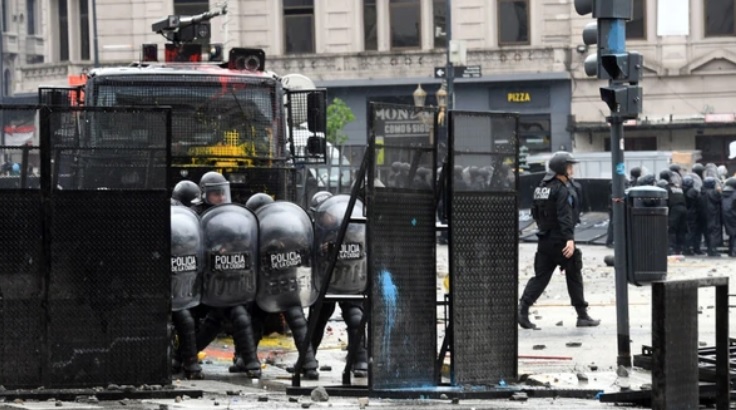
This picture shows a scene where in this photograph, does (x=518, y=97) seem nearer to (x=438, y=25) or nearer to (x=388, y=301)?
(x=438, y=25)

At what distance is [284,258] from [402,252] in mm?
1872

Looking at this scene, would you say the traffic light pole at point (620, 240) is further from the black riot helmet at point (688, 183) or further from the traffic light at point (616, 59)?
the black riot helmet at point (688, 183)

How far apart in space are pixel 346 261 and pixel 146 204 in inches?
92.1

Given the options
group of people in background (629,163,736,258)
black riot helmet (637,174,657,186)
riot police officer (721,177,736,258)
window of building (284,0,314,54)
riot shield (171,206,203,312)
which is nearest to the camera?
riot shield (171,206,203,312)

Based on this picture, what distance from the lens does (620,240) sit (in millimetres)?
14094

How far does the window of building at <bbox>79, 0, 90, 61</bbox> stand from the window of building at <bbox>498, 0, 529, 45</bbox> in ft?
45.5

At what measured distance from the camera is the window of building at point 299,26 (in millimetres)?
55156

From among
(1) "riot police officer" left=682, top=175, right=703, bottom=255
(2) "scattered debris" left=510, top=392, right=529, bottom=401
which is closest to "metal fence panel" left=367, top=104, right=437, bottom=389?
(2) "scattered debris" left=510, top=392, right=529, bottom=401

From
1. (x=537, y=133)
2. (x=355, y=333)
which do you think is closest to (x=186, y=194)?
(x=355, y=333)

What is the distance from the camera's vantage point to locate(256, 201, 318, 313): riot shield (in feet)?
44.0

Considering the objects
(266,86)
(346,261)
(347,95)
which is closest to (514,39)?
(347,95)

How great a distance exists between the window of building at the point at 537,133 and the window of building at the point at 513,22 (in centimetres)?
244

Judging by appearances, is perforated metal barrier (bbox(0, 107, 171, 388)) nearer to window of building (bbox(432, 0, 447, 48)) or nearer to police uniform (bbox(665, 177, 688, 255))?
police uniform (bbox(665, 177, 688, 255))

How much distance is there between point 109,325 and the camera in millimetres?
11672
